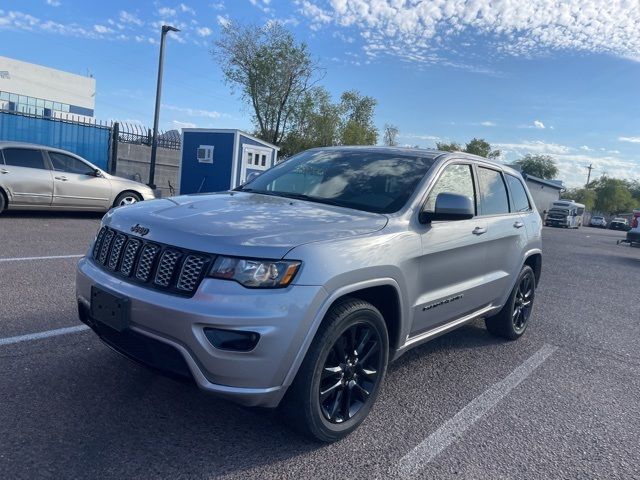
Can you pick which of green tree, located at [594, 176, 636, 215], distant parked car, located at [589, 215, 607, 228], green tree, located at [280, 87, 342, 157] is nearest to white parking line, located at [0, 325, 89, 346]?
green tree, located at [280, 87, 342, 157]

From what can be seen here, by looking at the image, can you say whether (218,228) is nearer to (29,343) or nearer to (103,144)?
(29,343)

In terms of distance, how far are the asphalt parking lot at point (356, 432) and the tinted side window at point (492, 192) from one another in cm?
134

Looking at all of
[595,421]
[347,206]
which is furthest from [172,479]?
[595,421]

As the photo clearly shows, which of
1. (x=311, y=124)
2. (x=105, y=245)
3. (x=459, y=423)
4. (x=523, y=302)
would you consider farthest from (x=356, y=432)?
(x=311, y=124)

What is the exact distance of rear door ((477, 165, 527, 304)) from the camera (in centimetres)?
459

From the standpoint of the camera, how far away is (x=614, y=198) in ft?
337

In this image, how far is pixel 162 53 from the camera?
53.9ft

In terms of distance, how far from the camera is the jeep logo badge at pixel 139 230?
117 inches

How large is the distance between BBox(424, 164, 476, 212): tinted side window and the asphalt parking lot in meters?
1.42

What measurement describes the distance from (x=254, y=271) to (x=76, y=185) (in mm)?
9820

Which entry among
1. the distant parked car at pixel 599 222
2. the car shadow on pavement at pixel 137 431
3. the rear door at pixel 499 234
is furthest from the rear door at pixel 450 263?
the distant parked car at pixel 599 222

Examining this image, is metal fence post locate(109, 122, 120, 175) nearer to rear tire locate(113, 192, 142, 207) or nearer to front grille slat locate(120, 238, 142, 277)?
rear tire locate(113, 192, 142, 207)

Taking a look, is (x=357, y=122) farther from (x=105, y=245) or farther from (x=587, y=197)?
(x=587, y=197)

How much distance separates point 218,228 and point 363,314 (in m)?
0.95
